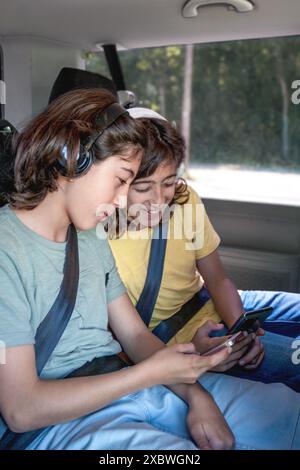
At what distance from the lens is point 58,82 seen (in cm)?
195

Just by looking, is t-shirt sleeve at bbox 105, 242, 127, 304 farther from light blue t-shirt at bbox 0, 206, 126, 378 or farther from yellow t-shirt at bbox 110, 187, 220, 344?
yellow t-shirt at bbox 110, 187, 220, 344

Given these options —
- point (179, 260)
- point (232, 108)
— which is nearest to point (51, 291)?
point (179, 260)

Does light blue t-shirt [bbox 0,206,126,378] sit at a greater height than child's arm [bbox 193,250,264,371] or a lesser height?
greater

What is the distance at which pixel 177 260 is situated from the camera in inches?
63.2

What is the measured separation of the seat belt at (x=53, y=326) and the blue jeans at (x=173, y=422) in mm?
32

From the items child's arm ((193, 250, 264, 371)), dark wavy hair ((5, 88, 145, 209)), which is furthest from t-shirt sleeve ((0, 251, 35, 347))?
child's arm ((193, 250, 264, 371))

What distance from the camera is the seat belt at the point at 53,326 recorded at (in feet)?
3.32

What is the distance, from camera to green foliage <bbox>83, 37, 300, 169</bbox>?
14.2 feet

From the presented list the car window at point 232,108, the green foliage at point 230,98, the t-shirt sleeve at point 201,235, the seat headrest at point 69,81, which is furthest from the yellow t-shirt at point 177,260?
the green foliage at point 230,98

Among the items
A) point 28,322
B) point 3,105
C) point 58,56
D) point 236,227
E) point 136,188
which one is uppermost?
point 58,56

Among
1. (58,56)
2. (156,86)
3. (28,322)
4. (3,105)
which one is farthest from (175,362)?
(156,86)

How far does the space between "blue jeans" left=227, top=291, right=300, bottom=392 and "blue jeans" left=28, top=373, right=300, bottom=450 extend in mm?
201
